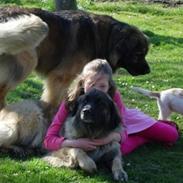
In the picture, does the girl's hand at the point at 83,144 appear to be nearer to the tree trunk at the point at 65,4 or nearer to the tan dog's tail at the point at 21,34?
the tan dog's tail at the point at 21,34

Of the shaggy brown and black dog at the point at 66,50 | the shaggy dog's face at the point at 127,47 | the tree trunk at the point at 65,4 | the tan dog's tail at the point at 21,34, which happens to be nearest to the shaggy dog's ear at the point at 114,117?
the tan dog's tail at the point at 21,34

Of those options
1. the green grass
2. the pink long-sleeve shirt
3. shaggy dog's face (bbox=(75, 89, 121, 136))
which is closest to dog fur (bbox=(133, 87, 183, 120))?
the green grass

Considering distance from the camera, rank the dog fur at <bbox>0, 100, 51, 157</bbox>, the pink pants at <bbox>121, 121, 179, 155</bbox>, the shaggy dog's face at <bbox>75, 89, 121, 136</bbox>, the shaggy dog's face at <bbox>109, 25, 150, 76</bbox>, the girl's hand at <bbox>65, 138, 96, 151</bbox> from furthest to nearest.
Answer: the shaggy dog's face at <bbox>109, 25, 150, 76</bbox>
the pink pants at <bbox>121, 121, 179, 155</bbox>
the dog fur at <bbox>0, 100, 51, 157</bbox>
the girl's hand at <bbox>65, 138, 96, 151</bbox>
the shaggy dog's face at <bbox>75, 89, 121, 136</bbox>

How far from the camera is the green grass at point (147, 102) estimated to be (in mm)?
5309

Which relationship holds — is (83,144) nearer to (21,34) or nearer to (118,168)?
(118,168)

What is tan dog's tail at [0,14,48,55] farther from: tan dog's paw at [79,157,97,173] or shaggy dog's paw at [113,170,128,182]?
shaggy dog's paw at [113,170,128,182]

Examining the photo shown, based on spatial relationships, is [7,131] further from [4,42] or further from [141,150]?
[141,150]

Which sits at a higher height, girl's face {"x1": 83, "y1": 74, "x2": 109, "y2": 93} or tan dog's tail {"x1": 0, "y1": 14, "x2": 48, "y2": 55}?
tan dog's tail {"x1": 0, "y1": 14, "x2": 48, "y2": 55}

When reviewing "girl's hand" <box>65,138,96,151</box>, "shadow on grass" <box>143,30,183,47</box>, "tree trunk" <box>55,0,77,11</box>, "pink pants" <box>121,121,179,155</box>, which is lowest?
"shadow on grass" <box>143,30,183,47</box>

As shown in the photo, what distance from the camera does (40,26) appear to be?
6.05 m

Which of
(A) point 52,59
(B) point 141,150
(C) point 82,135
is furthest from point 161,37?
(C) point 82,135

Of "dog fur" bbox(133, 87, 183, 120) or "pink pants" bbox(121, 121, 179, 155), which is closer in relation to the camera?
"pink pants" bbox(121, 121, 179, 155)

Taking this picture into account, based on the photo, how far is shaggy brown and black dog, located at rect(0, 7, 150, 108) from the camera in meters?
6.93

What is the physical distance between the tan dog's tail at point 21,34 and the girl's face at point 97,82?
0.81 m
